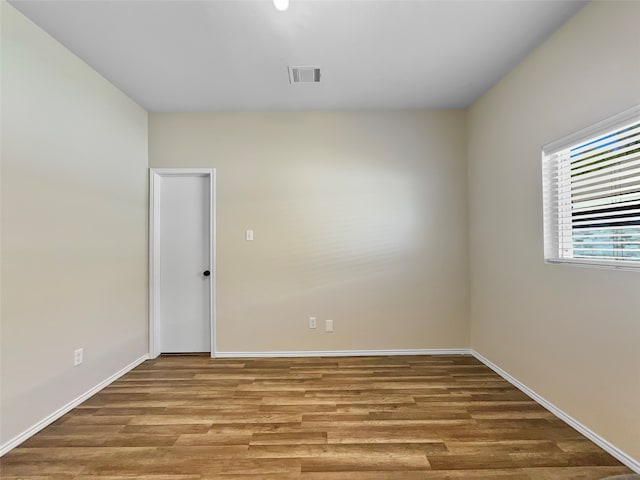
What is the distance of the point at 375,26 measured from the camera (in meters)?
2.17

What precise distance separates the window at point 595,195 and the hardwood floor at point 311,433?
3.90 feet

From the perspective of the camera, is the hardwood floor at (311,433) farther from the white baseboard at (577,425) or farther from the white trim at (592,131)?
the white trim at (592,131)

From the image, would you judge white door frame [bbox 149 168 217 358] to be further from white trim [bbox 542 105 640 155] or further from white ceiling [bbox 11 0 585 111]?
white trim [bbox 542 105 640 155]

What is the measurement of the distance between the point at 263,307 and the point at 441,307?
1960 mm

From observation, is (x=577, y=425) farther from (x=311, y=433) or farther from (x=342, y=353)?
(x=342, y=353)

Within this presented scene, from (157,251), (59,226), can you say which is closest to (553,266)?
(59,226)

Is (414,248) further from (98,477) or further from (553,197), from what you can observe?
(98,477)

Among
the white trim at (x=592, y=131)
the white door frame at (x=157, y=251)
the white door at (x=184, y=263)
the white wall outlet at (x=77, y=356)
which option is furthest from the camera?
the white door at (x=184, y=263)

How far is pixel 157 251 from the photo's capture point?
362 centimetres

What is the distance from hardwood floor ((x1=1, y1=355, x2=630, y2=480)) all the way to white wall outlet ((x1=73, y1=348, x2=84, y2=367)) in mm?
337

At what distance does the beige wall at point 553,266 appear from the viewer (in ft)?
5.91

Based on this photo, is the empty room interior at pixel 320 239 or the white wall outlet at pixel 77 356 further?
the white wall outlet at pixel 77 356

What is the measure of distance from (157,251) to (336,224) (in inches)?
79.3

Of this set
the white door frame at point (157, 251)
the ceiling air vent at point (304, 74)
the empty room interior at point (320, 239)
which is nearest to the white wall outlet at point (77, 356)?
the empty room interior at point (320, 239)
